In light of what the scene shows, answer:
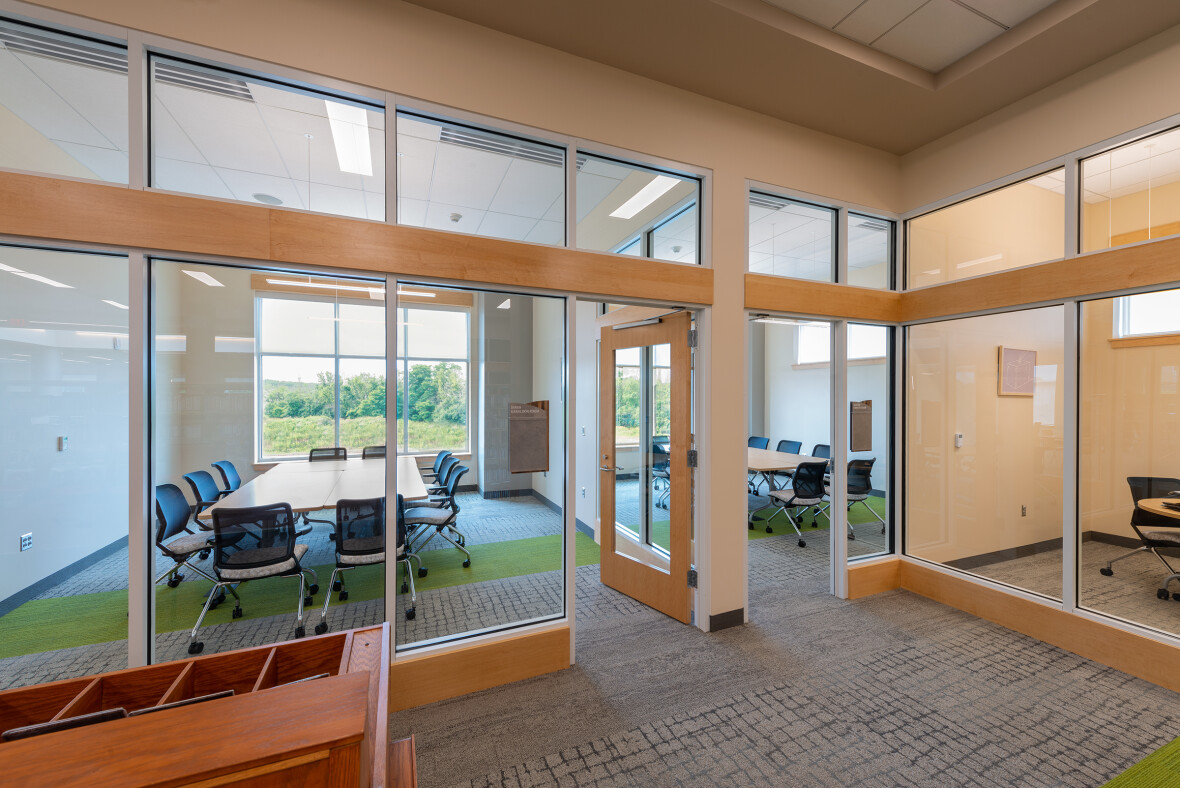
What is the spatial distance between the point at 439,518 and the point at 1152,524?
459cm

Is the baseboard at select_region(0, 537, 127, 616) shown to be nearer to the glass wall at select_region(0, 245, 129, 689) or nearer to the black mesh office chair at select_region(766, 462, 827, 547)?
the glass wall at select_region(0, 245, 129, 689)

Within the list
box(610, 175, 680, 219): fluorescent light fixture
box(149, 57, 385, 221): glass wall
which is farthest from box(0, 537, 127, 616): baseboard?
box(610, 175, 680, 219): fluorescent light fixture

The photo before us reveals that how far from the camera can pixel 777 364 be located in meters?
8.62

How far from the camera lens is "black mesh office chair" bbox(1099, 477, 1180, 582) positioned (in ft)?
9.66

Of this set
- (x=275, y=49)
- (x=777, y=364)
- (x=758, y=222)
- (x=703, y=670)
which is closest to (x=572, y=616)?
(x=703, y=670)

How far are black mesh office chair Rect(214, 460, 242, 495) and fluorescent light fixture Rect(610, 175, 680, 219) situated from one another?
9.00 ft

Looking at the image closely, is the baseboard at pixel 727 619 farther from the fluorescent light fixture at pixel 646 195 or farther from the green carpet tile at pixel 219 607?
the fluorescent light fixture at pixel 646 195

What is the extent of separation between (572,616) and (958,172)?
4.51 meters

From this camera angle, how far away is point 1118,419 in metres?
3.06

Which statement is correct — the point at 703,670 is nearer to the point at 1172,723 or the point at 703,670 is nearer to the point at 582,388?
the point at 1172,723

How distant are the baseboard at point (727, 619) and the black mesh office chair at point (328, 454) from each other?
8.76 feet

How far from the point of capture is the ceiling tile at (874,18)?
8.70 ft

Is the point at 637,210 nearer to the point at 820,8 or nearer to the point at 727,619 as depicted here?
the point at 820,8

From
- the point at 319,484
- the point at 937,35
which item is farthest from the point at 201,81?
the point at 937,35
